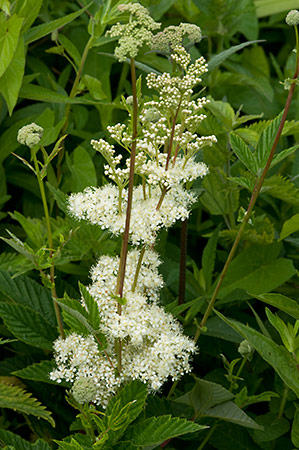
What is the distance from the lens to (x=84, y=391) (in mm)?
878

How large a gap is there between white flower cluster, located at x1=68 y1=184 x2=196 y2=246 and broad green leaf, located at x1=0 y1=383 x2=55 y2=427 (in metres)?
0.35

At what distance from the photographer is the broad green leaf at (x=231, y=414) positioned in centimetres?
103

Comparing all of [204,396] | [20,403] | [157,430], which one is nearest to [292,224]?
[204,396]

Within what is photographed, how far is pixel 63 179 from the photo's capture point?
157cm

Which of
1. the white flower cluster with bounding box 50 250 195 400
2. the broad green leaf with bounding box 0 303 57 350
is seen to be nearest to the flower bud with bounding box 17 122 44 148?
the white flower cluster with bounding box 50 250 195 400

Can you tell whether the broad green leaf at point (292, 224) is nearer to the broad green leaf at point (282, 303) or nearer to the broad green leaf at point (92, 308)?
the broad green leaf at point (282, 303)

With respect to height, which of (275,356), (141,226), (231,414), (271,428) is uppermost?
(141,226)

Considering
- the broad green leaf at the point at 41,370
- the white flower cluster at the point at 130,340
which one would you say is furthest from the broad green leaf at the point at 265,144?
the broad green leaf at the point at 41,370

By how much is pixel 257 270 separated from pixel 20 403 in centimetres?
56

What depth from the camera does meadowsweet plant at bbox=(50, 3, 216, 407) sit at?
92 cm

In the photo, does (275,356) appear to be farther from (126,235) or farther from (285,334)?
(126,235)

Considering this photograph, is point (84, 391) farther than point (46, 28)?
No

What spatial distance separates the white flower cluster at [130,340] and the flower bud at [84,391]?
25 mm

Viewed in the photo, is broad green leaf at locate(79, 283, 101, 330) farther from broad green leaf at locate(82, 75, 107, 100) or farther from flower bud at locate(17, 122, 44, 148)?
broad green leaf at locate(82, 75, 107, 100)
